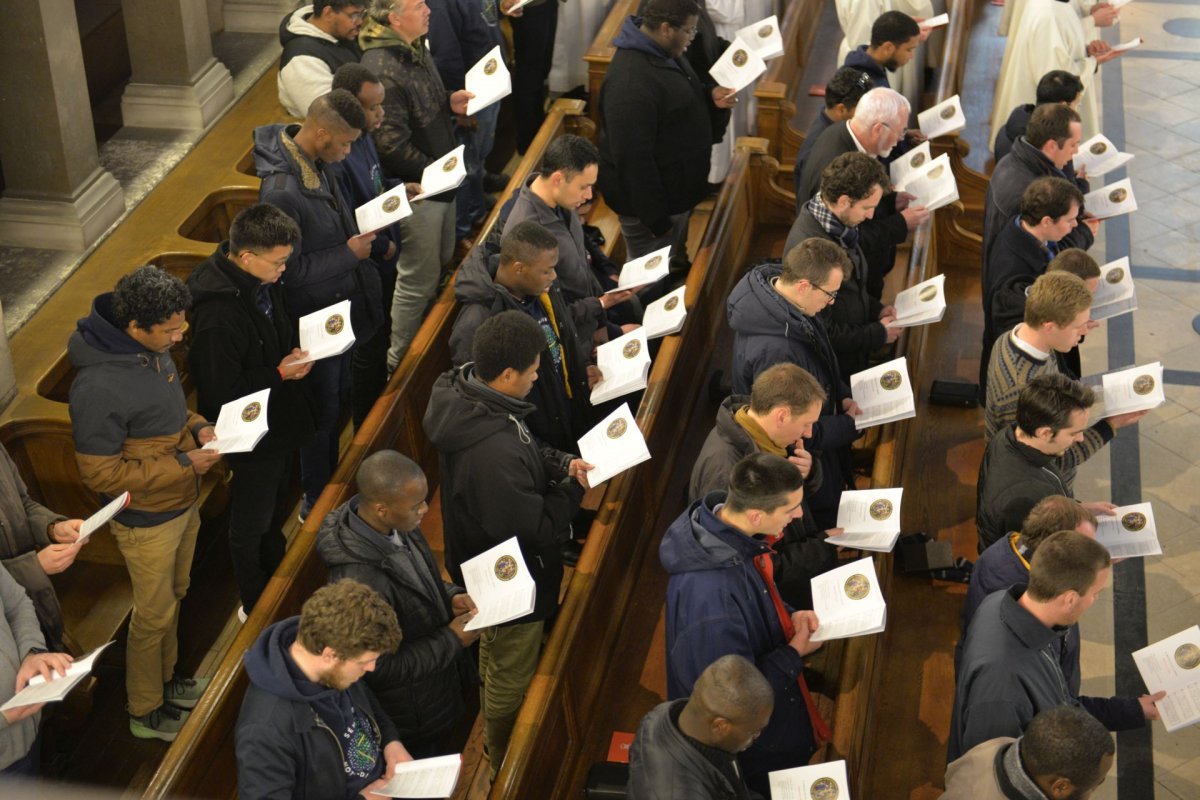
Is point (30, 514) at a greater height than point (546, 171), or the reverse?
point (546, 171)

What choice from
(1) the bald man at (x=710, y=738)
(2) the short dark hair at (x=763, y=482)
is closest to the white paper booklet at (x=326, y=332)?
(2) the short dark hair at (x=763, y=482)

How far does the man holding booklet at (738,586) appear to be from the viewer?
4.04 meters

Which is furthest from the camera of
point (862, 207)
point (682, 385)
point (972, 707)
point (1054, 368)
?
point (682, 385)

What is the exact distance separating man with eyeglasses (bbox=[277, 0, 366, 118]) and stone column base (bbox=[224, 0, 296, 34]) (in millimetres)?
2479

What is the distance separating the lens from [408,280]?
6738 mm

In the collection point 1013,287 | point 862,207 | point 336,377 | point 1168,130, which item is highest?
point 862,207

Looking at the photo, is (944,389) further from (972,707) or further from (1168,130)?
(1168,130)

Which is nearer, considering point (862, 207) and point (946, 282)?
point (862, 207)

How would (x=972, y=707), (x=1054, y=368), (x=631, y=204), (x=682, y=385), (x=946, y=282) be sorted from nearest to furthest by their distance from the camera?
(x=972, y=707)
(x=1054, y=368)
(x=682, y=385)
(x=631, y=204)
(x=946, y=282)

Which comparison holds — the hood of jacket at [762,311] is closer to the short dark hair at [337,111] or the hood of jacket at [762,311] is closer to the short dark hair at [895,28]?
the short dark hair at [337,111]

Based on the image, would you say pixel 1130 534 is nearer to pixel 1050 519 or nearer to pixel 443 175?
pixel 1050 519

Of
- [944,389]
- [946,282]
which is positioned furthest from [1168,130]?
[944,389]

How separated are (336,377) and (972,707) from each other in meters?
2.98

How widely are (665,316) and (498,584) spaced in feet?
5.45
